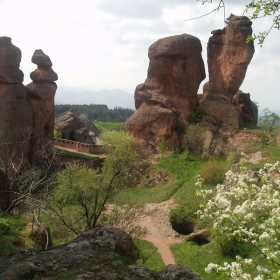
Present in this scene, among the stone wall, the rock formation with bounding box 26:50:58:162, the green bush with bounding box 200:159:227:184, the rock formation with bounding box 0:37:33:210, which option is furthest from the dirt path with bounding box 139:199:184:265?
the stone wall

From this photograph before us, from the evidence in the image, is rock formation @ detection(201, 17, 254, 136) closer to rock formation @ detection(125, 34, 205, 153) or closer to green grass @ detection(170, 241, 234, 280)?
rock formation @ detection(125, 34, 205, 153)

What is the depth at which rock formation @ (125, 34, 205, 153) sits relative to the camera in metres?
31.2

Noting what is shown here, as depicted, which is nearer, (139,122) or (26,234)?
(26,234)

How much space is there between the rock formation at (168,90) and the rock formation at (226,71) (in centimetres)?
143

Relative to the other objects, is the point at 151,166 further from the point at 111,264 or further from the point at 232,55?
the point at 111,264

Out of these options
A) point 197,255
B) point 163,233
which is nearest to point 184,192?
point 163,233

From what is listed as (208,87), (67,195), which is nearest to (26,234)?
(67,195)

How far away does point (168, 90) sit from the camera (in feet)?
106

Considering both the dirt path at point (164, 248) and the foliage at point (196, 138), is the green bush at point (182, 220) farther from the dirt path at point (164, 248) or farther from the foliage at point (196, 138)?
the foliage at point (196, 138)

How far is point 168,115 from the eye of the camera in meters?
31.0

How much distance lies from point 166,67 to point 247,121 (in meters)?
10.2

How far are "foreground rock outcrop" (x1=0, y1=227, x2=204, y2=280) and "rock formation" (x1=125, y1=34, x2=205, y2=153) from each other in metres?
24.3

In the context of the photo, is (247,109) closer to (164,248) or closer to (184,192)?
(184,192)

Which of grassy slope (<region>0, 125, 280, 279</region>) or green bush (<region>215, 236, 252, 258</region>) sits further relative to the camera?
grassy slope (<region>0, 125, 280, 279</region>)
